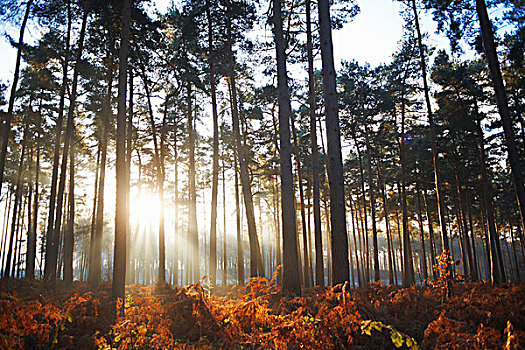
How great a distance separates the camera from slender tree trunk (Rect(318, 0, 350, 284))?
25.7 ft

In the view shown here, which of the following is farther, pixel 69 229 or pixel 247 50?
pixel 69 229

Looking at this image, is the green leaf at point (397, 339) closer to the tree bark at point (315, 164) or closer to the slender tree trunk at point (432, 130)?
the tree bark at point (315, 164)

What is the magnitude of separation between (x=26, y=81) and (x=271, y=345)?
21.2 meters

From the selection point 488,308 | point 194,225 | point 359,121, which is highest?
point 359,121

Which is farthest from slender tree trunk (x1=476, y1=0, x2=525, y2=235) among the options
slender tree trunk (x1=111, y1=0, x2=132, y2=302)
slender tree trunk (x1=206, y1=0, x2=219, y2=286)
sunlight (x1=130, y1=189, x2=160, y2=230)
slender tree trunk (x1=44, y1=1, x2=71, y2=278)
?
sunlight (x1=130, y1=189, x2=160, y2=230)

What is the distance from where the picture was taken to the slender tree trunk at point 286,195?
27.7 ft

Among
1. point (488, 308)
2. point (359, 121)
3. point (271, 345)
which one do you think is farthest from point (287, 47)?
point (271, 345)

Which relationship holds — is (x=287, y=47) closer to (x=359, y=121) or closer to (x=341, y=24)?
(x=341, y=24)

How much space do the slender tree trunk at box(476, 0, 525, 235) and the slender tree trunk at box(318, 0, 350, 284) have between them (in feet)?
18.2

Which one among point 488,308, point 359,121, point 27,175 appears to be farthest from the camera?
point 27,175

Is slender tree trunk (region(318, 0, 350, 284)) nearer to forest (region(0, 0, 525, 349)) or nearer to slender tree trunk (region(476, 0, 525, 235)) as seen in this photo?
forest (region(0, 0, 525, 349))

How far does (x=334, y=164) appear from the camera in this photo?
27.7 ft

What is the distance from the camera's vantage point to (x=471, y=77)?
18.1m

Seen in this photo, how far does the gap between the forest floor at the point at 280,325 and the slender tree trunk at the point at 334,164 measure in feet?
4.03
